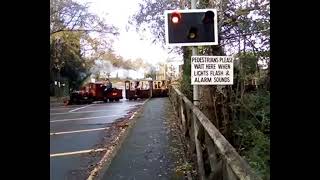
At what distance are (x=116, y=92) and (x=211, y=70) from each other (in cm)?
3799

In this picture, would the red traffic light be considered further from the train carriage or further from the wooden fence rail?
the train carriage

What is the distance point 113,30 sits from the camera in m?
33.4

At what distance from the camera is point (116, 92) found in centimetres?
4500

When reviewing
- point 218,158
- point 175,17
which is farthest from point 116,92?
point 218,158

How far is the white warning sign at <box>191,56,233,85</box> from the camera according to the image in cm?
727

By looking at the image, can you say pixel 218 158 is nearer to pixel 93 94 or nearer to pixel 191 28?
pixel 191 28

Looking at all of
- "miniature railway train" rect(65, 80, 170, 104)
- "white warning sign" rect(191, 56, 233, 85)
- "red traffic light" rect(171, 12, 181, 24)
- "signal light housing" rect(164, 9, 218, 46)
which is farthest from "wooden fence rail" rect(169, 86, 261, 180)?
"miniature railway train" rect(65, 80, 170, 104)

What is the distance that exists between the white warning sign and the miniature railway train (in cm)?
3314

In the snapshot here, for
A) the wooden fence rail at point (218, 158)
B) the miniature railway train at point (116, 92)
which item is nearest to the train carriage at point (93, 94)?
the miniature railway train at point (116, 92)

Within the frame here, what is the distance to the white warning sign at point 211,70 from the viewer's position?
7.27m

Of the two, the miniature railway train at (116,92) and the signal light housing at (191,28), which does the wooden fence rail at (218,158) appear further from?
the miniature railway train at (116,92)

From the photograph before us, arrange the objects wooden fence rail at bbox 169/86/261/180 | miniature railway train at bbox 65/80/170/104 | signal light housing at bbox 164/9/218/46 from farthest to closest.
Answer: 1. miniature railway train at bbox 65/80/170/104
2. signal light housing at bbox 164/9/218/46
3. wooden fence rail at bbox 169/86/261/180
